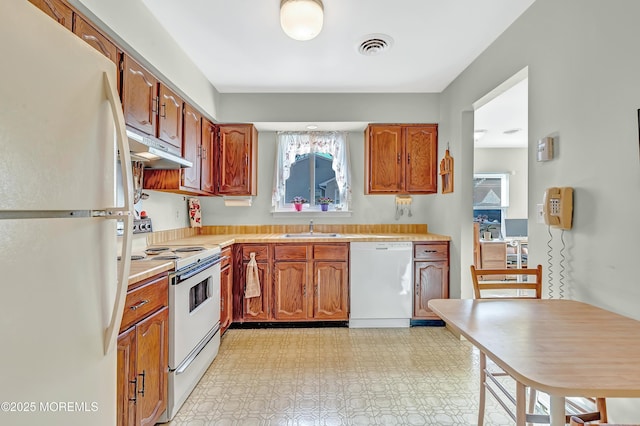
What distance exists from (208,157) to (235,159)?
0.32 metres

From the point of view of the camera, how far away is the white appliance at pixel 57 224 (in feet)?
2.17

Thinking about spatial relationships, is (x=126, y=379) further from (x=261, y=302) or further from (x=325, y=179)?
(x=325, y=179)

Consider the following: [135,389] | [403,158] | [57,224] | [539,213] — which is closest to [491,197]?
[403,158]

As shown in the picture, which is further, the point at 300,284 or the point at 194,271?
the point at 300,284

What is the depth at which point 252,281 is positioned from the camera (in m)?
3.14

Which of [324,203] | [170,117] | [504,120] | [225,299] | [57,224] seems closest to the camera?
[57,224]

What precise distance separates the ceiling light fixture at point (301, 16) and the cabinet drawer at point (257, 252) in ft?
6.53

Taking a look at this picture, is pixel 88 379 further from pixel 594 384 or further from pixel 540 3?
pixel 540 3

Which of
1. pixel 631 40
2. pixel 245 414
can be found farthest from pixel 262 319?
pixel 631 40

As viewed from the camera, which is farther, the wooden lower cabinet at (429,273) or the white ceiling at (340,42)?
the wooden lower cabinet at (429,273)

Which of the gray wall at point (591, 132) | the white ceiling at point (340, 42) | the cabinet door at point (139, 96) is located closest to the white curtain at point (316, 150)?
the white ceiling at point (340, 42)

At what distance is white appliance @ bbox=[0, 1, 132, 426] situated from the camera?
0.66m

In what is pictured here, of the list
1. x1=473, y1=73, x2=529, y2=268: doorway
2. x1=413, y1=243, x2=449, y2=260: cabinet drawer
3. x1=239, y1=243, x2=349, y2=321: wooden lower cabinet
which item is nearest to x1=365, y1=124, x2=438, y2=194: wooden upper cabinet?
x1=413, y1=243, x2=449, y2=260: cabinet drawer

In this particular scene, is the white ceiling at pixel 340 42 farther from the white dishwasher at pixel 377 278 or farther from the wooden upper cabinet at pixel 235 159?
the white dishwasher at pixel 377 278
